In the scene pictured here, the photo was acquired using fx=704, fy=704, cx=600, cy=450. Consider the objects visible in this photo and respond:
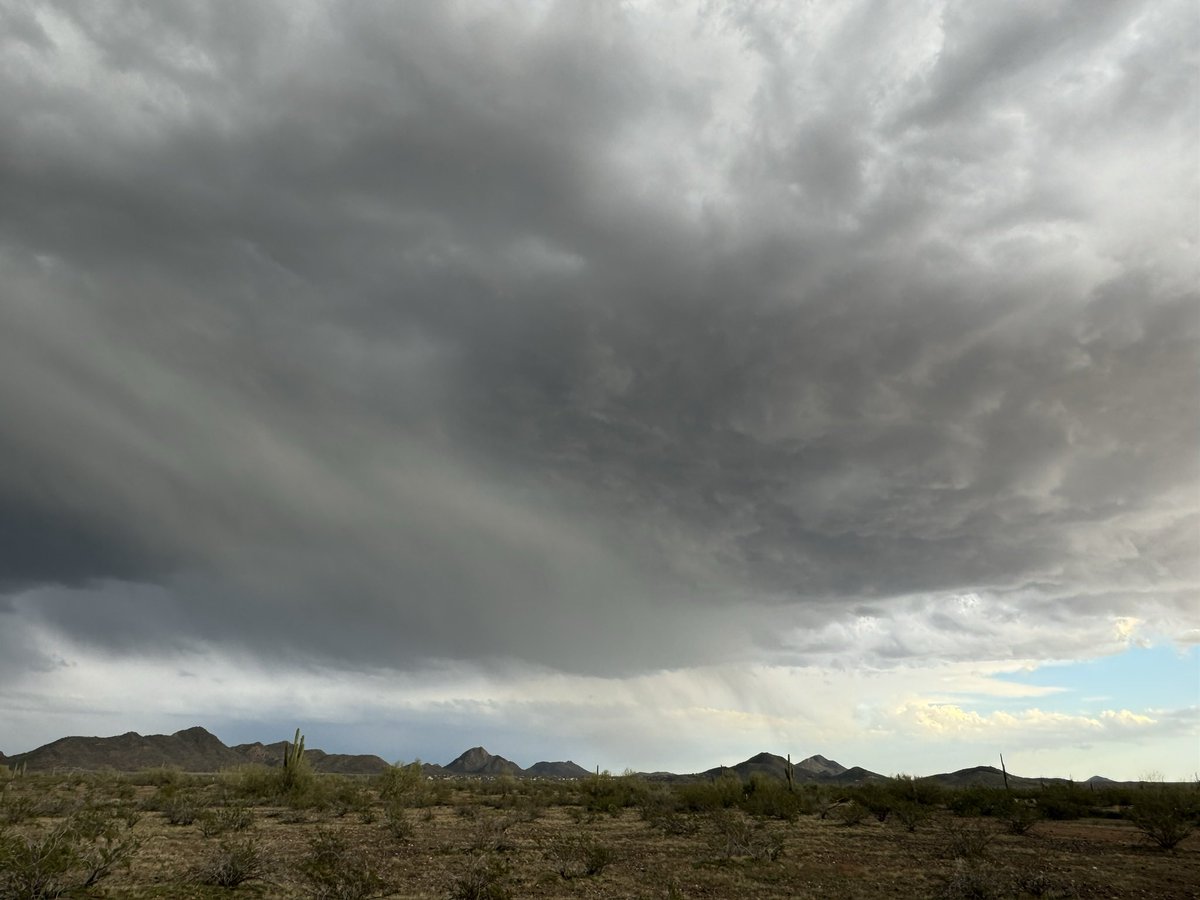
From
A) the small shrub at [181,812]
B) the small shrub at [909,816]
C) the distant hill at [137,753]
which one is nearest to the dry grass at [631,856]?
the small shrub at [181,812]

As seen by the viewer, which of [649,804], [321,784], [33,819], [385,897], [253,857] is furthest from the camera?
[321,784]

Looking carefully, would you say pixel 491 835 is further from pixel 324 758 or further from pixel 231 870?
pixel 324 758

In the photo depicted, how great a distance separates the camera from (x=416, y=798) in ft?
120

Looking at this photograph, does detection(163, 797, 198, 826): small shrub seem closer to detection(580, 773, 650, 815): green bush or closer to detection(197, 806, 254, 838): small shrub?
detection(197, 806, 254, 838): small shrub

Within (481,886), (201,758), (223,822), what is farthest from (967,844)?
(201,758)

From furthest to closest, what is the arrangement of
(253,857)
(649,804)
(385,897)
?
(649,804)
(253,857)
(385,897)

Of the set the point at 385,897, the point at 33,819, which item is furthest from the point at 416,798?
the point at 385,897

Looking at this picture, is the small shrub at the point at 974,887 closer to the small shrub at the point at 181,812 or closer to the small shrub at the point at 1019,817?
the small shrub at the point at 1019,817

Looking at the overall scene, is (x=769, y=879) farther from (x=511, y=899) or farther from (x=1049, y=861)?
(x=1049, y=861)

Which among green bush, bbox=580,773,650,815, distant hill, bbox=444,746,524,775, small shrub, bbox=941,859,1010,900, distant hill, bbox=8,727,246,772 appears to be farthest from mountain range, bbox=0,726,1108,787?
small shrub, bbox=941,859,1010,900

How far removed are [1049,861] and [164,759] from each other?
155 m

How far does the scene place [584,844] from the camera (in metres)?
20.9

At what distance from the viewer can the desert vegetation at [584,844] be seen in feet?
50.9

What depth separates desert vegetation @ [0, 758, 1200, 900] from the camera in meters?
15.5
